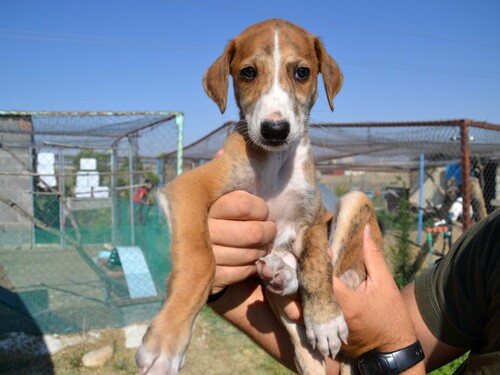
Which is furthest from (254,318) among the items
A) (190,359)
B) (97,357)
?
(97,357)

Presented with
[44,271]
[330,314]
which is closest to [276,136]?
[330,314]

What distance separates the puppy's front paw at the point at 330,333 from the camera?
7.70 ft

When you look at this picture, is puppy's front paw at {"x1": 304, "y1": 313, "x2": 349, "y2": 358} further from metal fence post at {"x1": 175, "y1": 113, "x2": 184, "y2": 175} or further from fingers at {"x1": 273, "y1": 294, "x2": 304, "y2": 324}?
metal fence post at {"x1": 175, "y1": 113, "x2": 184, "y2": 175}

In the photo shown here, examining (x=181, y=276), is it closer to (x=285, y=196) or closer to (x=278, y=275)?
(x=278, y=275)

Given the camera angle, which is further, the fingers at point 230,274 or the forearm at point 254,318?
the forearm at point 254,318

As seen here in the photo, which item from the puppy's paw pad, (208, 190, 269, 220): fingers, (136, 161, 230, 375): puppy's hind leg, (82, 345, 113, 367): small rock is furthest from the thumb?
(82, 345, 113, 367): small rock

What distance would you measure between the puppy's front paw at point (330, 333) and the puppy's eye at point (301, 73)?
1.47 meters

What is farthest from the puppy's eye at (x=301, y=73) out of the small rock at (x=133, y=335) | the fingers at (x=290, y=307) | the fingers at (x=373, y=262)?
the small rock at (x=133, y=335)

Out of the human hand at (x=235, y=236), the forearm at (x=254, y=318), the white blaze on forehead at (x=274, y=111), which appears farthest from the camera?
the forearm at (x=254, y=318)

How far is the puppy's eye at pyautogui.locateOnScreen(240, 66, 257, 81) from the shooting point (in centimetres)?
283

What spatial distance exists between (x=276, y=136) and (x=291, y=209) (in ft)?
1.87

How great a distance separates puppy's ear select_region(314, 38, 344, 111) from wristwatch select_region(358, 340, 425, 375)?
5.77 feet

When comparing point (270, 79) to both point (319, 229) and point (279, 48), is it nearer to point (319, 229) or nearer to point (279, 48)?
point (279, 48)

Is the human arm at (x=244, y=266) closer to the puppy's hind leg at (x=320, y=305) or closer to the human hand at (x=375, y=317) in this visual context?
the puppy's hind leg at (x=320, y=305)
